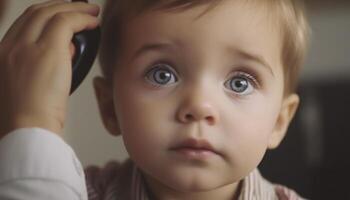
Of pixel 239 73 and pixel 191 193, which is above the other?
pixel 239 73

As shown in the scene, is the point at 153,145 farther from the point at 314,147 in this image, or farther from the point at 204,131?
the point at 314,147

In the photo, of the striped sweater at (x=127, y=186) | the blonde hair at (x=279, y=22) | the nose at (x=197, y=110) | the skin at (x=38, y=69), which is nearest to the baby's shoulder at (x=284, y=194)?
the striped sweater at (x=127, y=186)

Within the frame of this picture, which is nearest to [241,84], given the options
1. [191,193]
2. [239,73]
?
[239,73]

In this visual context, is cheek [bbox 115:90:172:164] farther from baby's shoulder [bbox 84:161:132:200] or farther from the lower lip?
baby's shoulder [bbox 84:161:132:200]

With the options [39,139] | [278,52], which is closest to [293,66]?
[278,52]

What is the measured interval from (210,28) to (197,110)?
0.27 feet

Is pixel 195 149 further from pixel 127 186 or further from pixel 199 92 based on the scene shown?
pixel 127 186

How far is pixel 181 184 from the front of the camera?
2.15 feet

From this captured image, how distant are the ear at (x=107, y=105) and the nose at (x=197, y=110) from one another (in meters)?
0.15

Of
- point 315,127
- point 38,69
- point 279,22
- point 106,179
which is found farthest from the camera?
point 315,127

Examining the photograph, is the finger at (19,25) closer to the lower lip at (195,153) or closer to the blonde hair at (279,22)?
the blonde hair at (279,22)

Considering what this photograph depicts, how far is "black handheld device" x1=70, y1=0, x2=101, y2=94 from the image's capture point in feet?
2.07

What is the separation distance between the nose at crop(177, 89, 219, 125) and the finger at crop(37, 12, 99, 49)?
0.12 meters

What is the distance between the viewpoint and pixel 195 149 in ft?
2.08
